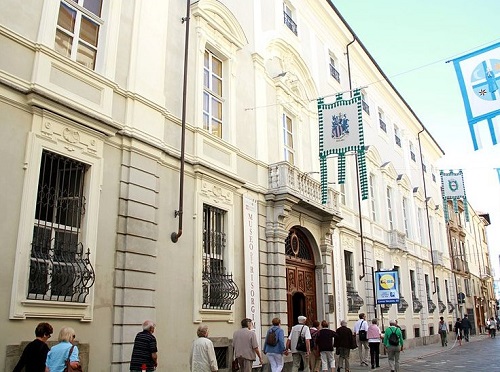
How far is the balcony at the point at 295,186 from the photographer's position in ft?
47.8

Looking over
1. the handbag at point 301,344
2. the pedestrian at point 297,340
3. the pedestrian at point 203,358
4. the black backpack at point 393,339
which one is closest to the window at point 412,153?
the black backpack at point 393,339

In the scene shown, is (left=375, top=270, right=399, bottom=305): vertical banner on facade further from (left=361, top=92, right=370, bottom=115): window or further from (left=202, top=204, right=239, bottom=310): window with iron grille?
(left=361, top=92, right=370, bottom=115): window

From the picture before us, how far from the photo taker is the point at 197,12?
41.4 feet

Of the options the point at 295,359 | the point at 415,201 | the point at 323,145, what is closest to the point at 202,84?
the point at 323,145

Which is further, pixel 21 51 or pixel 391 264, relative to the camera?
pixel 391 264

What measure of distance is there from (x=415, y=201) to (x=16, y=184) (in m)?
27.3

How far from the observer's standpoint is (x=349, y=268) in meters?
20.0

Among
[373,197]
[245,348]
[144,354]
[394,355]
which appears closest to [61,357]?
[144,354]

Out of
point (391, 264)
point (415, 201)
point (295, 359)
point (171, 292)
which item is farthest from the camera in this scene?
point (415, 201)

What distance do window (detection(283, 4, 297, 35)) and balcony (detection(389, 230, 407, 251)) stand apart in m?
11.9

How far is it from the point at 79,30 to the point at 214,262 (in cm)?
599

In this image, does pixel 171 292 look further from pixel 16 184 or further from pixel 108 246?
pixel 16 184

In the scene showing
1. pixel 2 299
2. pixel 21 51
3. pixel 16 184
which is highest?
pixel 21 51

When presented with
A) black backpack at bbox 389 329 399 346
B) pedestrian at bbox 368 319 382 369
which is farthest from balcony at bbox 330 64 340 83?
black backpack at bbox 389 329 399 346
